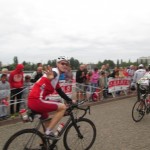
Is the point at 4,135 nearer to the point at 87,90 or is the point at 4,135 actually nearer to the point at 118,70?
the point at 87,90

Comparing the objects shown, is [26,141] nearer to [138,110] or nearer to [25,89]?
→ [138,110]

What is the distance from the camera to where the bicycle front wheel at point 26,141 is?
5062 millimetres

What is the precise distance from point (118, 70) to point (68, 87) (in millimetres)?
4964

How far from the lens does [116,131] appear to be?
8172 mm

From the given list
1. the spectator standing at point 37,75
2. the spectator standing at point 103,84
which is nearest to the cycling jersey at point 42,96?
the spectator standing at point 37,75

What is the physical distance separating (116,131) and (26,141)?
3.56 meters

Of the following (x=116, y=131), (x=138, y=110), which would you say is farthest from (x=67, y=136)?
(x=138, y=110)

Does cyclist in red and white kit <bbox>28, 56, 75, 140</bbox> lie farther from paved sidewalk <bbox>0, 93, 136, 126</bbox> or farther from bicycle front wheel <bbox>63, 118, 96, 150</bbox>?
paved sidewalk <bbox>0, 93, 136, 126</bbox>

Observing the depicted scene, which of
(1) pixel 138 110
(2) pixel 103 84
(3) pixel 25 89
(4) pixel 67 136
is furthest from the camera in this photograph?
(2) pixel 103 84

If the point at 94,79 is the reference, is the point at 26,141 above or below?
below

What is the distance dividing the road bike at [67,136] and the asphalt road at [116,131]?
18.3 inches

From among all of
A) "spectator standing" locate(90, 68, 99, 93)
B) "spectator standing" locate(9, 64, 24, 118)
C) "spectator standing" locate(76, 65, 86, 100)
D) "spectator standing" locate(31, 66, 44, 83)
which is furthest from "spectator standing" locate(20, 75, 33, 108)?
"spectator standing" locate(90, 68, 99, 93)

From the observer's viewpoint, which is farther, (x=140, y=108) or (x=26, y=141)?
(x=140, y=108)

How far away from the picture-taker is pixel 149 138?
291 inches
